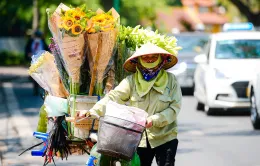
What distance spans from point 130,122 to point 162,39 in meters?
1.21

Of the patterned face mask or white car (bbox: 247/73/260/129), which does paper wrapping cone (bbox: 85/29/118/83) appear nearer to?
the patterned face mask

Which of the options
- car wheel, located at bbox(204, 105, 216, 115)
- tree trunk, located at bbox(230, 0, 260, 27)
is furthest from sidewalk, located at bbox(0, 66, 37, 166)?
tree trunk, located at bbox(230, 0, 260, 27)

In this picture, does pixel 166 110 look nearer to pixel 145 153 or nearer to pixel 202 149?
pixel 145 153

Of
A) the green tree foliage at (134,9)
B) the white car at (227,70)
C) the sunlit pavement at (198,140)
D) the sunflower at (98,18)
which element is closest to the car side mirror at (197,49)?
the sunlit pavement at (198,140)

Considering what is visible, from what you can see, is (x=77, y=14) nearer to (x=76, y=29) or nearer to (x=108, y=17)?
(x=76, y=29)

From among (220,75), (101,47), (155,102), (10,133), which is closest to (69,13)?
(101,47)

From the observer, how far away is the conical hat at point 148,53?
6.68 metres

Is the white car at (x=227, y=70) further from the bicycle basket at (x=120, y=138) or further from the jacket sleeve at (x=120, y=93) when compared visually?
the bicycle basket at (x=120, y=138)

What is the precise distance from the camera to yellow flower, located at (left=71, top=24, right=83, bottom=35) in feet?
22.4

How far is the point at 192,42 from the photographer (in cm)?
2483

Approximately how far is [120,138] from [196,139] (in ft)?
25.1

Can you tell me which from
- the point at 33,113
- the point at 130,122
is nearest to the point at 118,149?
the point at 130,122

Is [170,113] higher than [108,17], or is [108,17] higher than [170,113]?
[108,17]

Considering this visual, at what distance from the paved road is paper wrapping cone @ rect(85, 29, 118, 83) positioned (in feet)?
12.8
